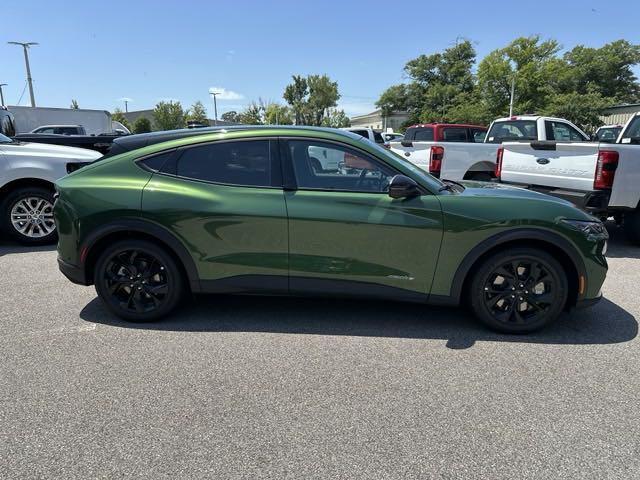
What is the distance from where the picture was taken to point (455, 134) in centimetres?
1130

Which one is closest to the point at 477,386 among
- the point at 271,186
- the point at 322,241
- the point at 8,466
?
the point at 322,241

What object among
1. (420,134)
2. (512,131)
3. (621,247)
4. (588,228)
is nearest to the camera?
(588,228)

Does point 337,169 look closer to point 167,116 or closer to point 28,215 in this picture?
point 28,215

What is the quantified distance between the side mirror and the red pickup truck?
7.97 meters

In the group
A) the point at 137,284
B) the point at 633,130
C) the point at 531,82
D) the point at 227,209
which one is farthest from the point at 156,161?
the point at 531,82

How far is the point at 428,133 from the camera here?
36.8ft

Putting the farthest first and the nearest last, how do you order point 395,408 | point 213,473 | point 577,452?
1. point 395,408
2. point 577,452
3. point 213,473

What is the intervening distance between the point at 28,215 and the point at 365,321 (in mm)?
5327

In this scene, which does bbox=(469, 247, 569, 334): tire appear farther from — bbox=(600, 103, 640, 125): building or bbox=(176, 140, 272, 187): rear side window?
bbox=(600, 103, 640, 125): building

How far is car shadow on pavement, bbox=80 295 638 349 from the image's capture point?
3.58 meters

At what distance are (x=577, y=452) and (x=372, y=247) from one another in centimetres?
182

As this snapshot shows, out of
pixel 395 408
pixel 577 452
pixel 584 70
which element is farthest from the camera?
pixel 584 70

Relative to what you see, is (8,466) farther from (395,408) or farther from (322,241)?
(322,241)

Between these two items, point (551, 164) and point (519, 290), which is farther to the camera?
point (551, 164)
